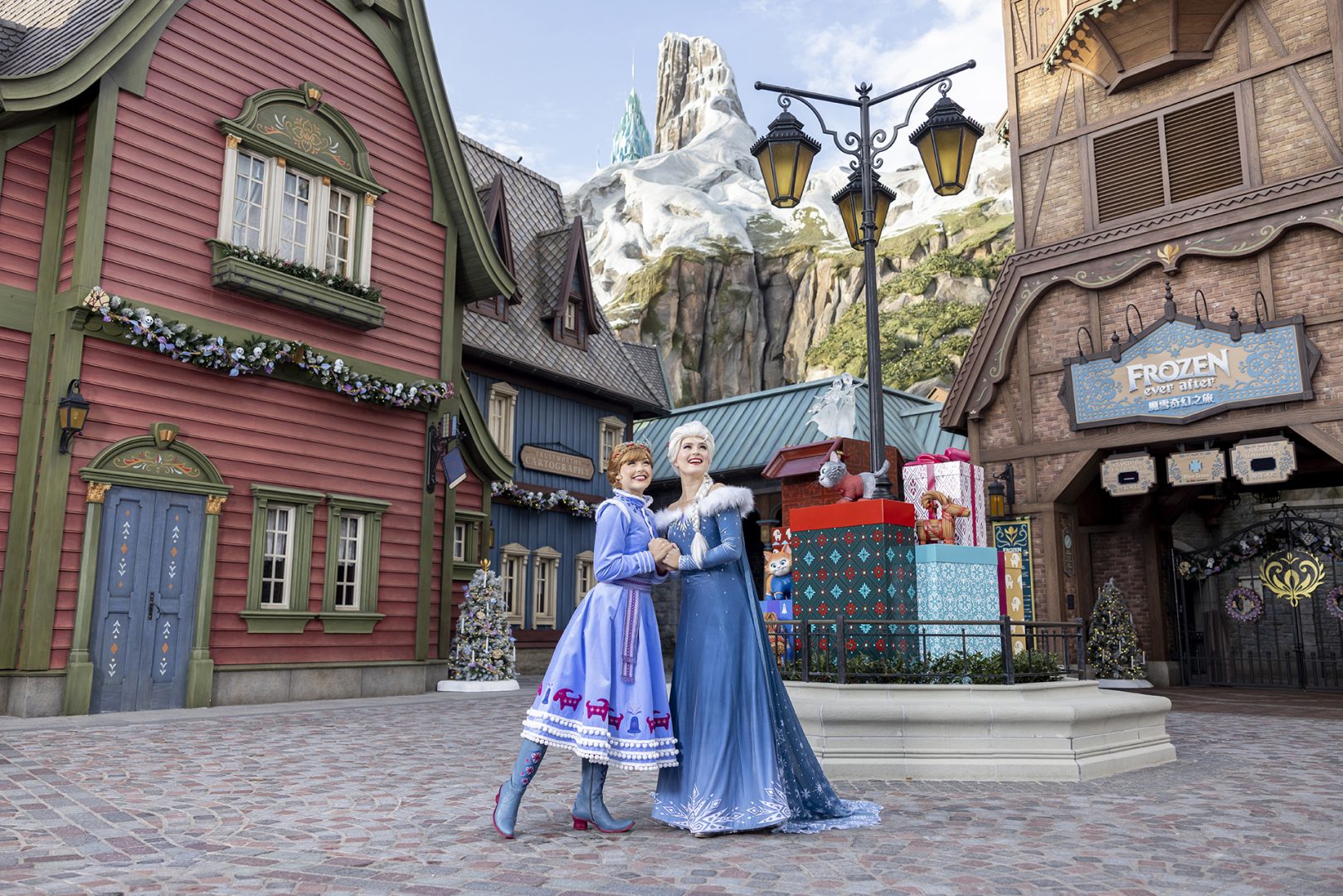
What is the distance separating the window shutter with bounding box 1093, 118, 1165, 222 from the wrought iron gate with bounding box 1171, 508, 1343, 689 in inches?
217

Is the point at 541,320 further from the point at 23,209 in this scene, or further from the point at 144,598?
the point at 144,598

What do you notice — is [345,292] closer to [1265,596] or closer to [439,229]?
[439,229]

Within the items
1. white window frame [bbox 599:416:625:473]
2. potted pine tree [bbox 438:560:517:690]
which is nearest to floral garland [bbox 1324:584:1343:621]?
potted pine tree [bbox 438:560:517:690]

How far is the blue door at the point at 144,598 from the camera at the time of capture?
1077cm

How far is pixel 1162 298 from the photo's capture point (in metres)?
16.1

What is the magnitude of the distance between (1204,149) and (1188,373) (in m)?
3.60

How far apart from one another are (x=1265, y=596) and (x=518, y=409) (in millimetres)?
17432

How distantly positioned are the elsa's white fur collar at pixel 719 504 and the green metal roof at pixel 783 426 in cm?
1878

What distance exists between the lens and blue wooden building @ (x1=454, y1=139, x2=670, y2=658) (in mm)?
19422

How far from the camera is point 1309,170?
577 inches

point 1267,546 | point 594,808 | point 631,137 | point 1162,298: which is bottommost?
point 594,808

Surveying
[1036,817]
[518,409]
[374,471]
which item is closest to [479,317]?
[518,409]

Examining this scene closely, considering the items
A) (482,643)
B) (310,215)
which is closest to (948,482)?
(482,643)

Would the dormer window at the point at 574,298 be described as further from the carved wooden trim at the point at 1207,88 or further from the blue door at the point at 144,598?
the blue door at the point at 144,598
